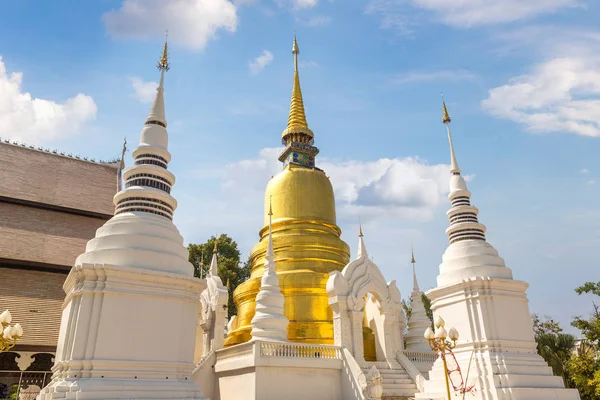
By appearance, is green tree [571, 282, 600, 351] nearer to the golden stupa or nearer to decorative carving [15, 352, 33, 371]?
the golden stupa

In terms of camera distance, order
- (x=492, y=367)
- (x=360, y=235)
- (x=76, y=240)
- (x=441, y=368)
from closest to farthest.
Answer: (x=492, y=367)
(x=441, y=368)
(x=360, y=235)
(x=76, y=240)

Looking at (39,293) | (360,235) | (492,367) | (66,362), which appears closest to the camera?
(66,362)

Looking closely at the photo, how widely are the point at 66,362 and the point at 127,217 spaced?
3187 mm

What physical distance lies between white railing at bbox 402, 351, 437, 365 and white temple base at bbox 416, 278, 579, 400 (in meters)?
4.16

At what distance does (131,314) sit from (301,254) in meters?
9.37

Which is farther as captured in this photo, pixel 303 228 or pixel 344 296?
pixel 303 228

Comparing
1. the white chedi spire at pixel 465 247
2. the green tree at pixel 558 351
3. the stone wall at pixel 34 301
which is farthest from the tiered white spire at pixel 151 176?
the green tree at pixel 558 351

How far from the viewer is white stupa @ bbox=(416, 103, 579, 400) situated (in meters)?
10.5

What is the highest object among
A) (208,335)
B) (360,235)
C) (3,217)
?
(3,217)

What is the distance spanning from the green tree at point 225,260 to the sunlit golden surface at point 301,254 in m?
10.8

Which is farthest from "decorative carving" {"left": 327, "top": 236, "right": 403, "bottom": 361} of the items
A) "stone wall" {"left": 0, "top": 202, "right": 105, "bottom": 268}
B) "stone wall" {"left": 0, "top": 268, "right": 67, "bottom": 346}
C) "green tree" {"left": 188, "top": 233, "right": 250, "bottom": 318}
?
"green tree" {"left": 188, "top": 233, "right": 250, "bottom": 318}

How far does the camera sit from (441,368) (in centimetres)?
1157

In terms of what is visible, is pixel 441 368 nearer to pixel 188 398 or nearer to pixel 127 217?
pixel 188 398

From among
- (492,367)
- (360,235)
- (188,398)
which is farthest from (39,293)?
(492,367)
